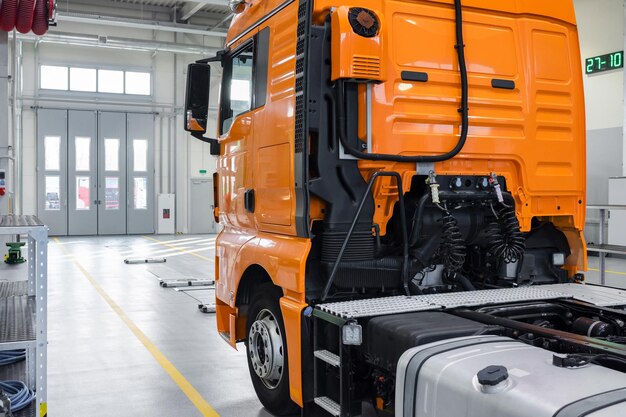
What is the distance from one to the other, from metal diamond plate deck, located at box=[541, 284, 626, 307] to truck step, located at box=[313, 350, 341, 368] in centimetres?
152

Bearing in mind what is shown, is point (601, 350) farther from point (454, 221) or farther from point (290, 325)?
point (290, 325)

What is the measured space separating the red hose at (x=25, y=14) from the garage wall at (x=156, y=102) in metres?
12.5

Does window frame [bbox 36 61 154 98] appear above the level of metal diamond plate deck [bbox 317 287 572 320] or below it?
above

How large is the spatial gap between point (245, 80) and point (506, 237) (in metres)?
2.32

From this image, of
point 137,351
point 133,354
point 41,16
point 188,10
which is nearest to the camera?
point 133,354

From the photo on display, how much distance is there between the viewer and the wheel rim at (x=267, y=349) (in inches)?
166

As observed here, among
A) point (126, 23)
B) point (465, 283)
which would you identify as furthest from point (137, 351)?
point (126, 23)

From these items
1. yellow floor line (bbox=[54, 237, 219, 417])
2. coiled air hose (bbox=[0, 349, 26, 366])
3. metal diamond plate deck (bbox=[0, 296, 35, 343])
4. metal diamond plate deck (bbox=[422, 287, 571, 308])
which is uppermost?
metal diamond plate deck (bbox=[422, 287, 571, 308])

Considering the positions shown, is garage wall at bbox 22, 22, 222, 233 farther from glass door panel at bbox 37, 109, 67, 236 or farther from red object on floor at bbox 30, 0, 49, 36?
red object on floor at bbox 30, 0, 49, 36

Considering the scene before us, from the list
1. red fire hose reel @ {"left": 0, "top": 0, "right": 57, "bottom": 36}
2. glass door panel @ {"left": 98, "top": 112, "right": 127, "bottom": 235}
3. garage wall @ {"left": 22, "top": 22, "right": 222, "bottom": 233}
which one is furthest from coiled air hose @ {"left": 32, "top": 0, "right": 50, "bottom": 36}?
glass door panel @ {"left": 98, "top": 112, "right": 127, "bottom": 235}

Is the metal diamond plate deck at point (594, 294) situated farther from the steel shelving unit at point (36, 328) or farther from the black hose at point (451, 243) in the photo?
the steel shelving unit at point (36, 328)

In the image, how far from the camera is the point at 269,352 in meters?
4.25

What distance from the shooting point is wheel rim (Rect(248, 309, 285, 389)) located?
4.21 meters

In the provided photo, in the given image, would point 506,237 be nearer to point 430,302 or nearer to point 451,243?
point 451,243
